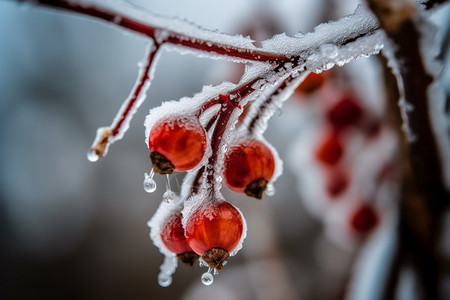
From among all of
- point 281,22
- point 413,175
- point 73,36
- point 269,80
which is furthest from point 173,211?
point 73,36

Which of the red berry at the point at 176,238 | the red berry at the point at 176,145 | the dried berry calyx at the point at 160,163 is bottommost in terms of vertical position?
the red berry at the point at 176,238

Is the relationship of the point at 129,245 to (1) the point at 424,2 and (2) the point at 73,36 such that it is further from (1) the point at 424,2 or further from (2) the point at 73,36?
(1) the point at 424,2

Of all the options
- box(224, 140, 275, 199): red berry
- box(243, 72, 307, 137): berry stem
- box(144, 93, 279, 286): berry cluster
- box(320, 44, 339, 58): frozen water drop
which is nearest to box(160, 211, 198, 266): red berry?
box(144, 93, 279, 286): berry cluster

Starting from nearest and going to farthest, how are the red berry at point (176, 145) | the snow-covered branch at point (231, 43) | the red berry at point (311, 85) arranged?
1. the snow-covered branch at point (231, 43)
2. the red berry at point (176, 145)
3. the red berry at point (311, 85)

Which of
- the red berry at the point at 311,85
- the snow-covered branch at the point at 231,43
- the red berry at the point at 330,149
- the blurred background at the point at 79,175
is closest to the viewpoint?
the snow-covered branch at the point at 231,43

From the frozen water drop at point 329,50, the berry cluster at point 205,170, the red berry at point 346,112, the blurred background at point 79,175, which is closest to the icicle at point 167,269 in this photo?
the berry cluster at point 205,170

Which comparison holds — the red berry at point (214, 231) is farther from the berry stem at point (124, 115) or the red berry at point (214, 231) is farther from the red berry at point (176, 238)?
the berry stem at point (124, 115)

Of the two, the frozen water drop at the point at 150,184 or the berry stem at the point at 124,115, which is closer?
the berry stem at the point at 124,115
